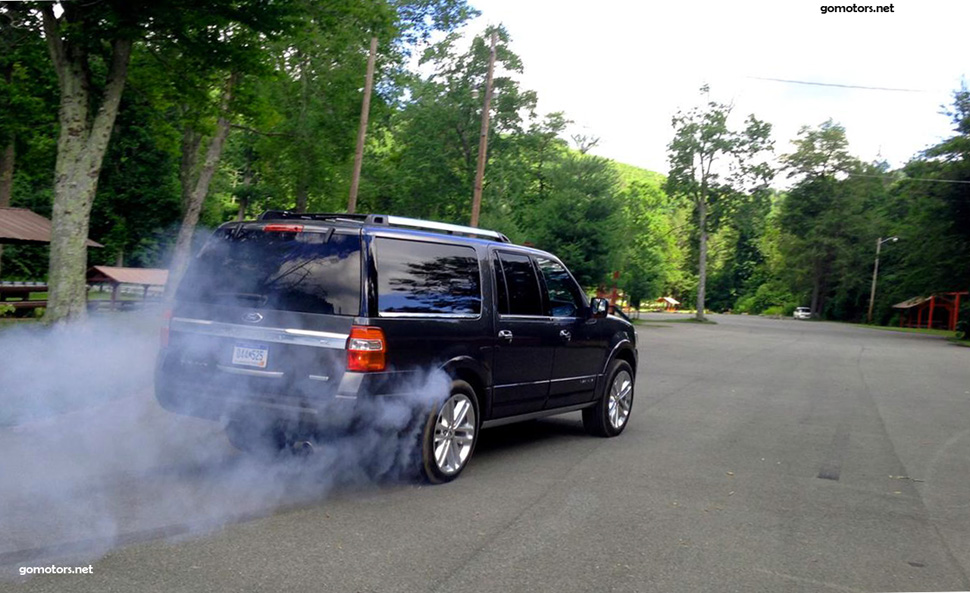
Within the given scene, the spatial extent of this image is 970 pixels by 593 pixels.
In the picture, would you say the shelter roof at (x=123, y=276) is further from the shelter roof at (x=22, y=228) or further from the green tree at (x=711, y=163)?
the green tree at (x=711, y=163)

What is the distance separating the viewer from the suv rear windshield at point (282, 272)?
19.0 feet

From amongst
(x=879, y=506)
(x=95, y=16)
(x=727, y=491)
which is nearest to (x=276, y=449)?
(x=727, y=491)

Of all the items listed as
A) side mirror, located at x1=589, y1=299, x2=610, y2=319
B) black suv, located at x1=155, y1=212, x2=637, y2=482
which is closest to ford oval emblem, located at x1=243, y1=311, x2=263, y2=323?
black suv, located at x1=155, y1=212, x2=637, y2=482

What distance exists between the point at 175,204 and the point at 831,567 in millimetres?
38984

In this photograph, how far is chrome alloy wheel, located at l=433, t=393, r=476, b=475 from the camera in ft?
20.9

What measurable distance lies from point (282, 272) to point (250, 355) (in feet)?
2.09

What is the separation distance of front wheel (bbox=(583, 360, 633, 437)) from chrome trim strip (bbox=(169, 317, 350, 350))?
396cm

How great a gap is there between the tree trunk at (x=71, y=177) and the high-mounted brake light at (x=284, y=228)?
24.0 ft

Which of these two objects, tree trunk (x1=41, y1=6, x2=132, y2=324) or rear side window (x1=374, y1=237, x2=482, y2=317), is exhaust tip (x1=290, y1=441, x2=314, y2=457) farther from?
tree trunk (x1=41, y1=6, x2=132, y2=324)

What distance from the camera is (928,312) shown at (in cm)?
7456

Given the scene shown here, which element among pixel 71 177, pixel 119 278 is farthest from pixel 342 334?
pixel 119 278

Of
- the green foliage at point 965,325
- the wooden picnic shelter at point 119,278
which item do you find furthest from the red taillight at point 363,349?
the green foliage at point 965,325

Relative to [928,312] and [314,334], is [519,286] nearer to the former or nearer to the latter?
[314,334]

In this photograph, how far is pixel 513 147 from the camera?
146ft
